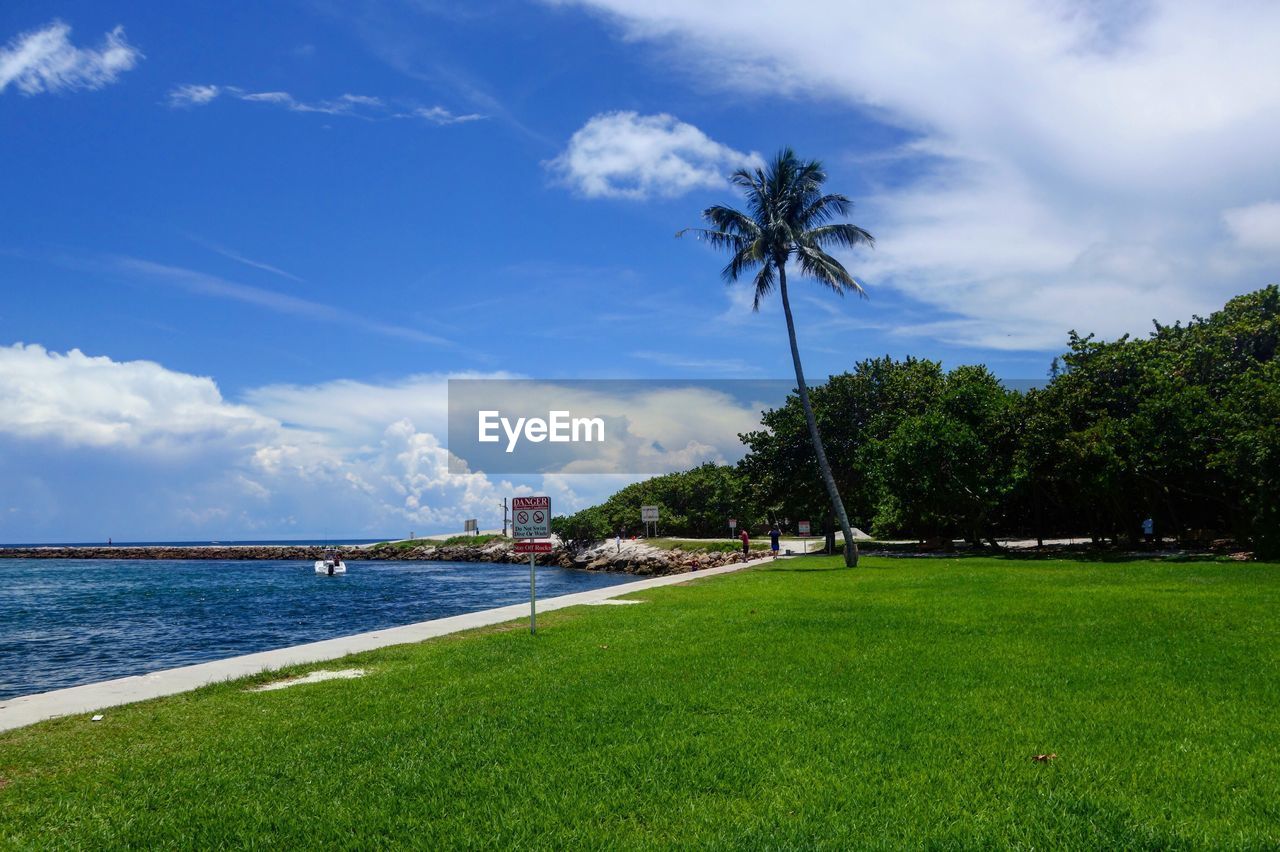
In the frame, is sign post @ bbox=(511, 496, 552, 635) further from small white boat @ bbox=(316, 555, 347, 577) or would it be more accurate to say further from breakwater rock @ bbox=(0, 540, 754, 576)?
small white boat @ bbox=(316, 555, 347, 577)

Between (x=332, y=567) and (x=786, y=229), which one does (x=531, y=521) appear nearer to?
(x=786, y=229)

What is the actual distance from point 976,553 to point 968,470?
5.15m

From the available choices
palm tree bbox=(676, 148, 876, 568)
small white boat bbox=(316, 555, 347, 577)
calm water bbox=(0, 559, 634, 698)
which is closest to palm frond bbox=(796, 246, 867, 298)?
palm tree bbox=(676, 148, 876, 568)

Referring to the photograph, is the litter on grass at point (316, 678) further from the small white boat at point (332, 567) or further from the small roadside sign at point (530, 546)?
the small white boat at point (332, 567)

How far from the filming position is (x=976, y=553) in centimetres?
4347

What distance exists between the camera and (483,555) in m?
104

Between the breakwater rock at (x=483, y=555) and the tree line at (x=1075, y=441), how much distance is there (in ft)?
31.5

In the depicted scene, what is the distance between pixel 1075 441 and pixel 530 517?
31123mm

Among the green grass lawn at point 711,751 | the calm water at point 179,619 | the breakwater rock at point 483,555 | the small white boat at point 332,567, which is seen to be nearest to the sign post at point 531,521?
the green grass lawn at point 711,751

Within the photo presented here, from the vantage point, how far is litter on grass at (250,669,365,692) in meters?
11.3

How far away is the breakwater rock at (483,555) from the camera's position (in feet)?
205

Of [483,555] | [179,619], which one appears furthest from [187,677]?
[483,555]

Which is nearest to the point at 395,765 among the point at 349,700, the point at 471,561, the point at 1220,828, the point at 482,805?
the point at 482,805

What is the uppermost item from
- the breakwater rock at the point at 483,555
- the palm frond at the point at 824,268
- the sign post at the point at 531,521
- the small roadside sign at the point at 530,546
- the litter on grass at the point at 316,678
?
the palm frond at the point at 824,268
